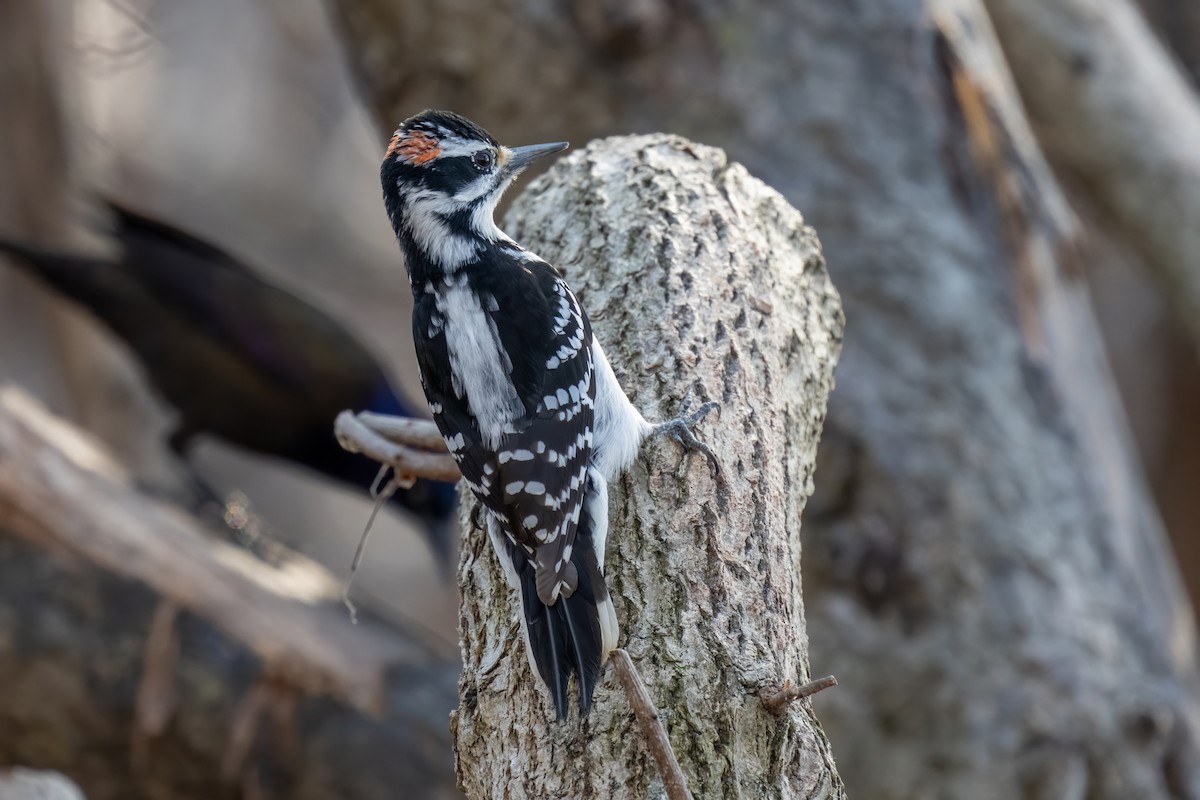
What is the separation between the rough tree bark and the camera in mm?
1985

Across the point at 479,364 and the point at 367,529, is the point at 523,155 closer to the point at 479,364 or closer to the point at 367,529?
the point at 479,364

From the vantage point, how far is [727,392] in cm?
245

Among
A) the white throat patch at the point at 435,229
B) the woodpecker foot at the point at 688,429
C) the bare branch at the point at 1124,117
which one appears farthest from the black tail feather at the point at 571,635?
the bare branch at the point at 1124,117

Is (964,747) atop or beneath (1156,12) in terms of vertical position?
beneath

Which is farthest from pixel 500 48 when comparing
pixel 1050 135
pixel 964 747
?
pixel 964 747

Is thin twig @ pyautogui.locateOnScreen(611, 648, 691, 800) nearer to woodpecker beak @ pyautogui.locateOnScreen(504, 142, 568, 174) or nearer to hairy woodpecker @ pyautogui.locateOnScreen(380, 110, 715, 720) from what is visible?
hairy woodpecker @ pyautogui.locateOnScreen(380, 110, 715, 720)

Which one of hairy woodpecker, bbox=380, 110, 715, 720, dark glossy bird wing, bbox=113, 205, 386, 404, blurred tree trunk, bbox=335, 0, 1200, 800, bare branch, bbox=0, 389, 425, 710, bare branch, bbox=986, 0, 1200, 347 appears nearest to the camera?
hairy woodpecker, bbox=380, 110, 715, 720

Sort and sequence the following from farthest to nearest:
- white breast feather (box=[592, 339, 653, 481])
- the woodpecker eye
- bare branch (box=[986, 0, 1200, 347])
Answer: bare branch (box=[986, 0, 1200, 347])
the woodpecker eye
white breast feather (box=[592, 339, 653, 481])

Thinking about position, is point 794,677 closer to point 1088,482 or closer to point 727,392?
point 727,392

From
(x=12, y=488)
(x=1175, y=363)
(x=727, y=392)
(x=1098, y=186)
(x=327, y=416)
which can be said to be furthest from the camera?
(x=1175, y=363)

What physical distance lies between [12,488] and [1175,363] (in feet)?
22.2

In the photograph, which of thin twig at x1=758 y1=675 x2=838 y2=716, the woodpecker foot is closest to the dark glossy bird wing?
the woodpecker foot

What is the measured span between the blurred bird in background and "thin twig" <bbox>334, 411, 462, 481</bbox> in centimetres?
246

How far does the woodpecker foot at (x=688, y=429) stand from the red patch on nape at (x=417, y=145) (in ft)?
2.83
